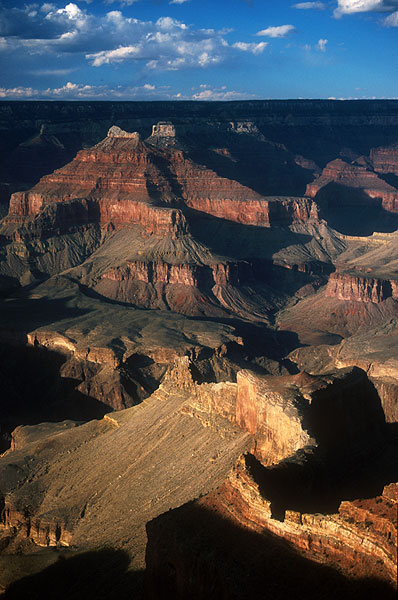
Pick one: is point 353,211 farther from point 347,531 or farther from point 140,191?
point 347,531

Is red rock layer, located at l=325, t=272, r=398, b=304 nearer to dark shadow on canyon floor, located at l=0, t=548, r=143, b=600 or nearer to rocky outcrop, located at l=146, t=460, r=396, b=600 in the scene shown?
dark shadow on canyon floor, located at l=0, t=548, r=143, b=600

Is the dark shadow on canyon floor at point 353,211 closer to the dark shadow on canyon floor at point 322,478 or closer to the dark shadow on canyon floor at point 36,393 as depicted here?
the dark shadow on canyon floor at point 36,393

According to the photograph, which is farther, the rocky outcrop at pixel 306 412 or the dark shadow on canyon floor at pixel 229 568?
the rocky outcrop at pixel 306 412

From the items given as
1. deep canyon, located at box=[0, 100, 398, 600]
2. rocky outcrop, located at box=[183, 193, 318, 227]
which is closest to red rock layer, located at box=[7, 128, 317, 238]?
rocky outcrop, located at box=[183, 193, 318, 227]

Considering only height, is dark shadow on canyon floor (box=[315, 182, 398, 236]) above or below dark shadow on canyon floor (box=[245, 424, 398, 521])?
below

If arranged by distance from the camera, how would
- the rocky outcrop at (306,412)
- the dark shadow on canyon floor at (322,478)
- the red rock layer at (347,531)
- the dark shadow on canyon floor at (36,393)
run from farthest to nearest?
1. the dark shadow on canyon floor at (36,393)
2. the rocky outcrop at (306,412)
3. the dark shadow on canyon floor at (322,478)
4. the red rock layer at (347,531)

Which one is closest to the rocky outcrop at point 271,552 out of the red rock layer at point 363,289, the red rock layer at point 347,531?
the red rock layer at point 347,531
